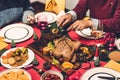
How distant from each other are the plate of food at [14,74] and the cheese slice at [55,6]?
0.93 m

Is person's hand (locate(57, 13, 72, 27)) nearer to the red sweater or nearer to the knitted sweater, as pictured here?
the red sweater

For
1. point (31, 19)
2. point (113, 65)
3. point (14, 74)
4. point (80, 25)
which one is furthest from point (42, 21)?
point (113, 65)

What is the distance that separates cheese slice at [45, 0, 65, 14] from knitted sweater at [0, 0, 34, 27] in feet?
0.65

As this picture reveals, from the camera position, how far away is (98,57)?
1637 mm

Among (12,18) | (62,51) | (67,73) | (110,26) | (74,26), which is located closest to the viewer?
(67,73)

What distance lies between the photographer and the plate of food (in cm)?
152

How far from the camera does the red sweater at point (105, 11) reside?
1961mm

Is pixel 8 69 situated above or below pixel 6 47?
below

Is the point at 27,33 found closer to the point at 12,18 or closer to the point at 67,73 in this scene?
the point at 12,18

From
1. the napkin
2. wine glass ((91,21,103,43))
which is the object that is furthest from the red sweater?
the napkin

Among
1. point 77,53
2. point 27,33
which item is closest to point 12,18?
point 27,33

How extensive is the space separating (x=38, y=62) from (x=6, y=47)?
33 cm

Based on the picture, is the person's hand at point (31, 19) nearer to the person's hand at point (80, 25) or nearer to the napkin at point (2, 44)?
the napkin at point (2, 44)

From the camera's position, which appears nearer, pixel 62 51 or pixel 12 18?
pixel 62 51
